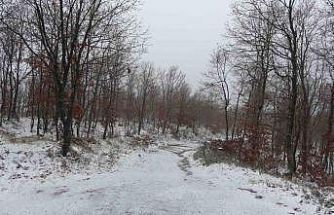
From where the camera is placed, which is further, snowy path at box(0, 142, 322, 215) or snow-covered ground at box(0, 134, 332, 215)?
snow-covered ground at box(0, 134, 332, 215)

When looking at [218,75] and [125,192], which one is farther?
[218,75]

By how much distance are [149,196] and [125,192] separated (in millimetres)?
897

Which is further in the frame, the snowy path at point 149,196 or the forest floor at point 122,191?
the forest floor at point 122,191

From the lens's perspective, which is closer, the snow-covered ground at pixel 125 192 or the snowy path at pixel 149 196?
the snowy path at pixel 149 196

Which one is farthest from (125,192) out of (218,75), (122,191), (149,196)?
(218,75)

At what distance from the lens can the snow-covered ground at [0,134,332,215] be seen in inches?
486

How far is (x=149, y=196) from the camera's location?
45.4ft

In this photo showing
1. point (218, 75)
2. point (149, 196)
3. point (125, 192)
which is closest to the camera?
point (149, 196)

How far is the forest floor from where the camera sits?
40.5ft

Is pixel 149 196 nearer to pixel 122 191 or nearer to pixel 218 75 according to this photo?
pixel 122 191

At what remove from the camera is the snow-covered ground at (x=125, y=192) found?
12.3 metres

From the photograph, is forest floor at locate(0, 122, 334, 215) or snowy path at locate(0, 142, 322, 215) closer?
snowy path at locate(0, 142, 322, 215)

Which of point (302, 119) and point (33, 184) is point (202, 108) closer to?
point (302, 119)

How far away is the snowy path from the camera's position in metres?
12.2
